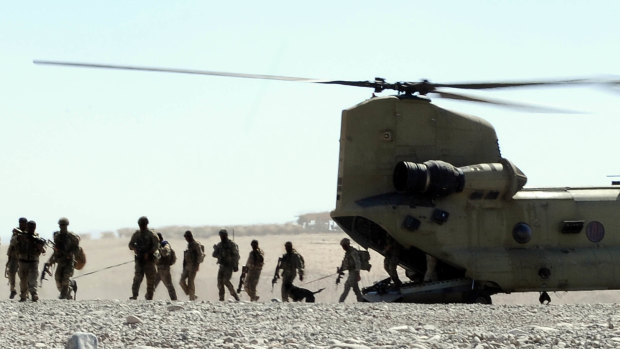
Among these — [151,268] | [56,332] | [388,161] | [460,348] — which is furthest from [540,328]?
[151,268]

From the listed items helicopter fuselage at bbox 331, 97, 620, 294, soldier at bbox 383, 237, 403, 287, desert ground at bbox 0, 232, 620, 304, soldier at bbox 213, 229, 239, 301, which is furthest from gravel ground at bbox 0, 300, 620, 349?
desert ground at bbox 0, 232, 620, 304

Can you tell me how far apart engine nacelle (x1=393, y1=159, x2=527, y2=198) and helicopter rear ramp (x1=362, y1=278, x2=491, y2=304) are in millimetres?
1456

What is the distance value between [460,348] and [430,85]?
8.20 metres

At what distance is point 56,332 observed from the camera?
474 inches

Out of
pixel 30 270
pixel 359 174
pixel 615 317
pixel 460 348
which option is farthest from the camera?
pixel 359 174

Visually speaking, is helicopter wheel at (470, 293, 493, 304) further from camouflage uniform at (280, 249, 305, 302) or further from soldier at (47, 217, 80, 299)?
soldier at (47, 217, 80, 299)

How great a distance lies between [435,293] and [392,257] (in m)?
1.05

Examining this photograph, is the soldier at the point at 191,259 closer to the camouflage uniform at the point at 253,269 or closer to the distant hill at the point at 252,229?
the camouflage uniform at the point at 253,269

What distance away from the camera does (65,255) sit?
17906 millimetres

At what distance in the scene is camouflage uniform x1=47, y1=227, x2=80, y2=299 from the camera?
17.8 meters

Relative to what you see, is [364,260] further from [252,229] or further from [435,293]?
[252,229]

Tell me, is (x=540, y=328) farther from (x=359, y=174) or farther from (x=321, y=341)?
(x=359, y=174)

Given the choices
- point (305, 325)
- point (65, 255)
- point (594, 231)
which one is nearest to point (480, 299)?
point (594, 231)

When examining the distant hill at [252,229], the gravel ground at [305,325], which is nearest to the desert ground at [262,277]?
the distant hill at [252,229]
